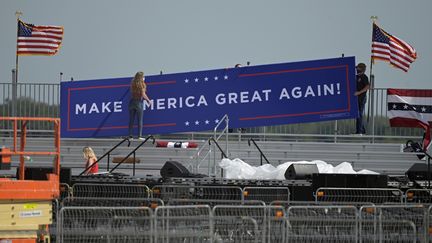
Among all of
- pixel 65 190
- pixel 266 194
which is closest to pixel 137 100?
pixel 65 190

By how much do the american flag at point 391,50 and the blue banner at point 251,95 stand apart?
2.63m

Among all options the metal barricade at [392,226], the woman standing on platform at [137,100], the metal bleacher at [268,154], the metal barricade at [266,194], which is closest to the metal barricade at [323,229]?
the metal barricade at [392,226]

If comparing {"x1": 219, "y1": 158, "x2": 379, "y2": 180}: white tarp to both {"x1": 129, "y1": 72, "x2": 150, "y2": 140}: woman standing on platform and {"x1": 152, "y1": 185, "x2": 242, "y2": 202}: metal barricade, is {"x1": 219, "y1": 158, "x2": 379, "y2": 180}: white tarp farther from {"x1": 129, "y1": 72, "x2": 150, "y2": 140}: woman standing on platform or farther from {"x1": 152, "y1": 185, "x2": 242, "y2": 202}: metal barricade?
{"x1": 129, "y1": 72, "x2": 150, "y2": 140}: woman standing on platform

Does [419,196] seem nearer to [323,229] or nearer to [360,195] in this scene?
[360,195]

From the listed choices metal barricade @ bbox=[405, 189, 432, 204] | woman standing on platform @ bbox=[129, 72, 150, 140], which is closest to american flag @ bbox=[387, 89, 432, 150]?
woman standing on platform @ bbox=[129, 72, 150, 140]

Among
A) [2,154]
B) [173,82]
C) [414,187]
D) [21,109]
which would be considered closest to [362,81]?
[173,82]

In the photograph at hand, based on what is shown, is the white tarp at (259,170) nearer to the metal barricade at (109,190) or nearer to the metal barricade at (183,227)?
the metal barricade at (109,190)

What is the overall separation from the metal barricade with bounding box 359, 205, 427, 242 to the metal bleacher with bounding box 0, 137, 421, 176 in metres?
8.67

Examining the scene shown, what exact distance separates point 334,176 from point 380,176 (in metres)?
0.83

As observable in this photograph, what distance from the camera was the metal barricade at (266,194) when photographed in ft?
69.0

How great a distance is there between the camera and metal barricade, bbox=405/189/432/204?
2117 cm

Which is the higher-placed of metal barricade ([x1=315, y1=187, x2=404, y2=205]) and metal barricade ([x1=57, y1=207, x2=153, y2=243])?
metal barricade ([x1=315, y1=187, x2=404, y2=205])

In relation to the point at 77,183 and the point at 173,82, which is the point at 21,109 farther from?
the point at 77,183

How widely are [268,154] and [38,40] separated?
707cm
